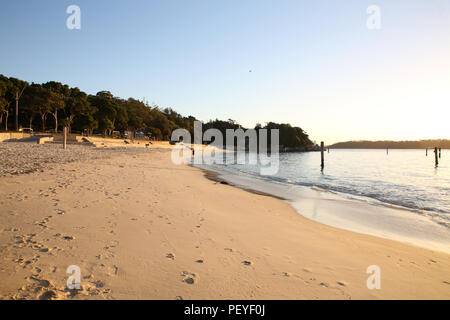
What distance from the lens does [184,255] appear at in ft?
11.6

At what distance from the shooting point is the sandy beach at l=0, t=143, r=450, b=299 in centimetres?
267

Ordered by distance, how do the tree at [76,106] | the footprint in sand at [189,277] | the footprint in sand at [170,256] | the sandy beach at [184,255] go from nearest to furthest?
1. the sandy beach at [184,255]
2. the footprint in sand at [189,277]
3. the footprint in sand at [170,256]
4. the tree at [76,106]

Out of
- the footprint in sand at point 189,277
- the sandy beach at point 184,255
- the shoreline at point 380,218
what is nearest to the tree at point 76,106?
the sandy beach at point 184,255

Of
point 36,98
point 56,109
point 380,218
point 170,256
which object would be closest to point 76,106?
point 56,109

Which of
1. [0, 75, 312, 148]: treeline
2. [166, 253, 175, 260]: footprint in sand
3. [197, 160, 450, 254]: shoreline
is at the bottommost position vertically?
[197, 160, 450, 254]: shoreline

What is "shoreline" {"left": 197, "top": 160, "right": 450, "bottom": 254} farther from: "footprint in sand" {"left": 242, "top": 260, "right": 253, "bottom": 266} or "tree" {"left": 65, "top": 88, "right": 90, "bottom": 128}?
"tree" {"left": 65, "top": 88, "right": 90, "bottom": 128}

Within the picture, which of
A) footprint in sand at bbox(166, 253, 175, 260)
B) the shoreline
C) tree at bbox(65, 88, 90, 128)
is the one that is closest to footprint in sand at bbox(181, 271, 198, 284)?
footprint in sand at bbox(166, 253, 175, 260)

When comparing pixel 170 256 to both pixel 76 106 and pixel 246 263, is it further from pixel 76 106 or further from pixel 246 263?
pixel 76 106

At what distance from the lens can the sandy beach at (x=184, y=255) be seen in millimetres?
2668

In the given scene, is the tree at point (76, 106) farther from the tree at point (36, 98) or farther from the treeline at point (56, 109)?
the tree at point (36, 98)

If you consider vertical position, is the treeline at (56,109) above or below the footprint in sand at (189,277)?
above

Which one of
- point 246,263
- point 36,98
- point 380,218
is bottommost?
point 380,218
